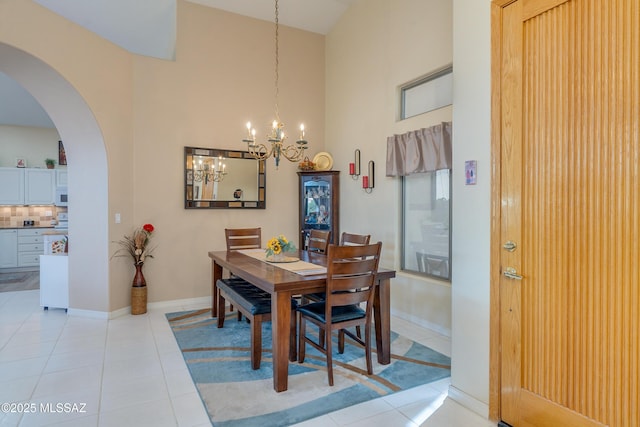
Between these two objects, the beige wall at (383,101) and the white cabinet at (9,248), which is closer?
the beige wall at (383,101)

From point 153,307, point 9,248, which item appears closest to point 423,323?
point 153,307

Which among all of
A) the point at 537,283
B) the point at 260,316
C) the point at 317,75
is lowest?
the point at 260,316

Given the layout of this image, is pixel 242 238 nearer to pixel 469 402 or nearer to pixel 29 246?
pixel 469 402

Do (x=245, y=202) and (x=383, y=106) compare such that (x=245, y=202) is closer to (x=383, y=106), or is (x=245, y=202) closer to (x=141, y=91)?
(x=141, y=91)

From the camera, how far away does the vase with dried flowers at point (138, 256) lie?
4.38 meters

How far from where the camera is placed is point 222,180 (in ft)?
16.5

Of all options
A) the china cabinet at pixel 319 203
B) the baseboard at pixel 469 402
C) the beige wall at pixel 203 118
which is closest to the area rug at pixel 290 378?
the baseboard at pixel 469 402

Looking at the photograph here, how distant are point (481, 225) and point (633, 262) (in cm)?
80

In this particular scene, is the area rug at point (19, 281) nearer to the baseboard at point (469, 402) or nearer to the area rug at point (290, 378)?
the area rug at point (290, 378)

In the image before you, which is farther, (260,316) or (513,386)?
(260,316)

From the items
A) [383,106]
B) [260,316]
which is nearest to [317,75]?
[383,106]

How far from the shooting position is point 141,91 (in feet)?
14.8

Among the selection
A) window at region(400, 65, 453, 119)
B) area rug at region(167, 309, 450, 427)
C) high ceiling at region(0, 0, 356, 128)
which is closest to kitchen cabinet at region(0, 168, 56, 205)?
high ceiling at region(0, 0, 356, 128)

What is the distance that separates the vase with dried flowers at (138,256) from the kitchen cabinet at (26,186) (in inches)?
188
